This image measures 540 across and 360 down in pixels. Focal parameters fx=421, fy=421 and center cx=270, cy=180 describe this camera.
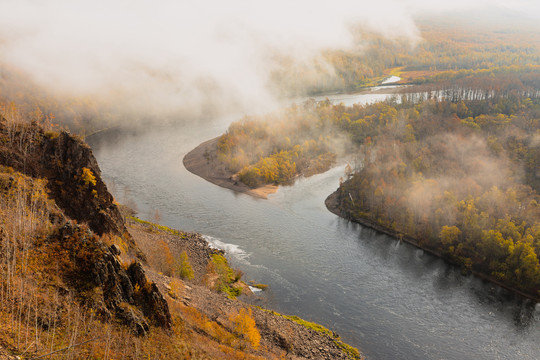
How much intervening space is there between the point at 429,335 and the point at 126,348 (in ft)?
105

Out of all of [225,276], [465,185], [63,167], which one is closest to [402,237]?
[465,185]

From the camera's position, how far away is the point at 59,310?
2267cm

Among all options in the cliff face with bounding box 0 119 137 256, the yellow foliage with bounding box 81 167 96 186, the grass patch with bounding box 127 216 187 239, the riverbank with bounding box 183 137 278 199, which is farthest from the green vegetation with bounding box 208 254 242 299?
the riverbank with bounding box 183 137 278 199

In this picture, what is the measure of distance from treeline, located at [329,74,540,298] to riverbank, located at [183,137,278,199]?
16546mm

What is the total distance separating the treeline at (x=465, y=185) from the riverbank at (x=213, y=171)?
16.5m

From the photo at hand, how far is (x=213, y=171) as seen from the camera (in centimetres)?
9650

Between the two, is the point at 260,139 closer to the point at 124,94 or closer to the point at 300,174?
the point at 300,174

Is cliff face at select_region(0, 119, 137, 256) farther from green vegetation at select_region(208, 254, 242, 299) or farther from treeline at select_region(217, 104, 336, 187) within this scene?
treeline at select_region(217, 104, 336, 187)

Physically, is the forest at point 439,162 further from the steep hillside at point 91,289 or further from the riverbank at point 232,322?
the steep hillside at point 91,289

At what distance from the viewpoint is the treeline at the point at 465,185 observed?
56.1m

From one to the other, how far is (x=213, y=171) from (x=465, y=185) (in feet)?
173

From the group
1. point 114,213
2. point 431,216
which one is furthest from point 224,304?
point 431,216

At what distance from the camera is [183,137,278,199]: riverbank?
86.4 m

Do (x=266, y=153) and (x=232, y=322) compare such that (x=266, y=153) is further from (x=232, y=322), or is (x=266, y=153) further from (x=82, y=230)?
(x=82, y=230)
